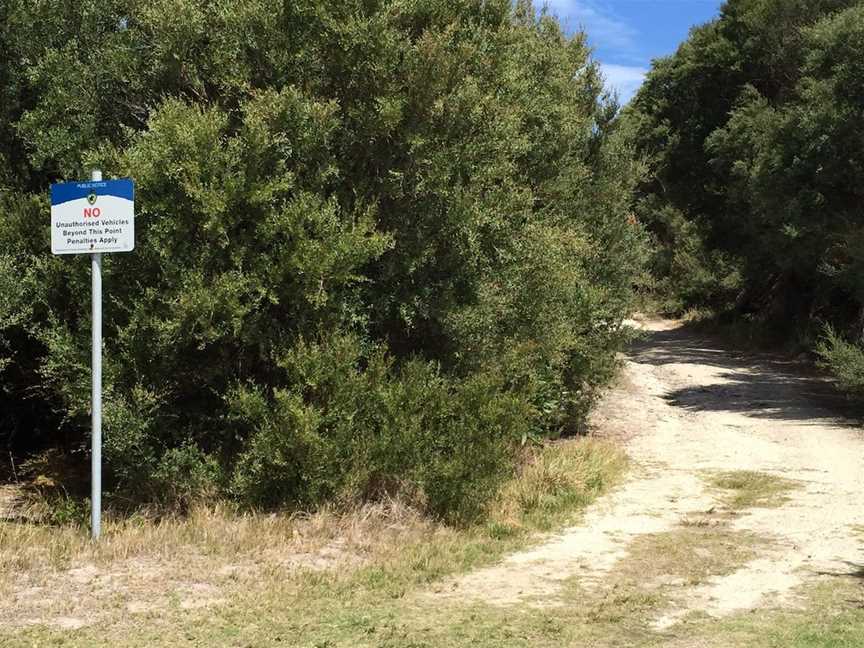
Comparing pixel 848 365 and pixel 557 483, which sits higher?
pixel 848 365

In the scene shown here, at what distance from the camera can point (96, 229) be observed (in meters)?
7.08

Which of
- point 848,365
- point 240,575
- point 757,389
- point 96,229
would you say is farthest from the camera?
point 757,389

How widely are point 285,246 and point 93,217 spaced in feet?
5.24

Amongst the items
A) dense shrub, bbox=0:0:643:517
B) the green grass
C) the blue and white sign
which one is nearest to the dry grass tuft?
the green grass

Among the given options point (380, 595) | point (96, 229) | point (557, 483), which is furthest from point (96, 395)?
point (557, 483)

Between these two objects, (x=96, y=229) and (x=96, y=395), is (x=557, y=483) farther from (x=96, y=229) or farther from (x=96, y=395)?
(x=96, y=229)

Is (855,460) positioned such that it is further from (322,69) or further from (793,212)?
(322,69)

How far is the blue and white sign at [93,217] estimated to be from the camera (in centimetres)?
700

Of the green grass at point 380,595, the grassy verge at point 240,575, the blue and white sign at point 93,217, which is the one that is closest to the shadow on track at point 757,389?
the green grass at point 380,595

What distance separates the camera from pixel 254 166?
8.05 metres

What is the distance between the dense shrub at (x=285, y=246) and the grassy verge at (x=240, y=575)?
1.67 feet

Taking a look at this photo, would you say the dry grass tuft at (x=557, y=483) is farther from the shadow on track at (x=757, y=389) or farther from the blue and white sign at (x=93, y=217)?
the blue and white sign at (x=93, y=217)

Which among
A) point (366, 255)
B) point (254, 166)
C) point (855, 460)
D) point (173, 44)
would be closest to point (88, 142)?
point (173, 44)

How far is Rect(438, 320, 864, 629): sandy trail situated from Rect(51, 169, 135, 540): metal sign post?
303 centimetres
